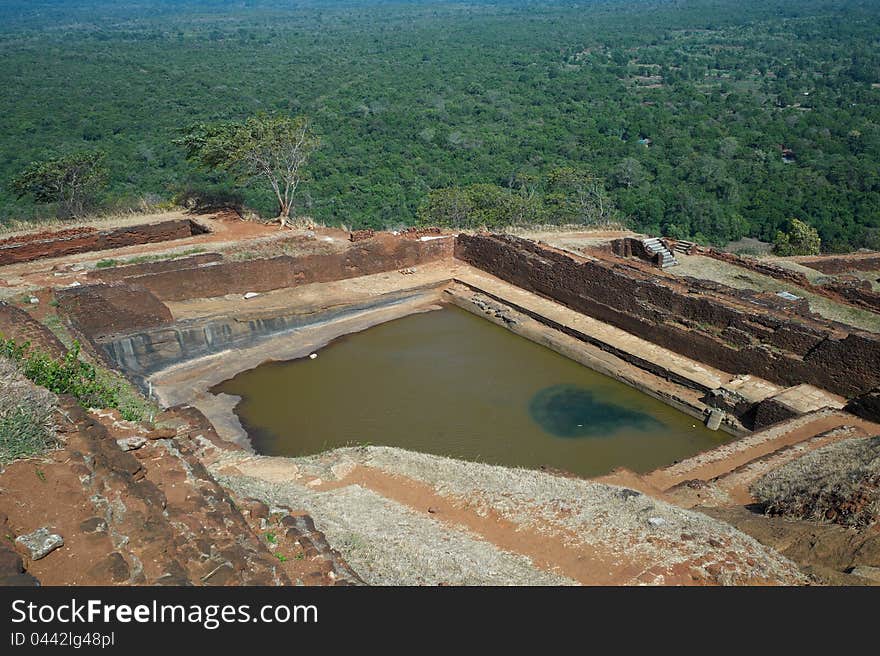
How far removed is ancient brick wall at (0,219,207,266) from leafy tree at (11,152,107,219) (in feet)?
11.4

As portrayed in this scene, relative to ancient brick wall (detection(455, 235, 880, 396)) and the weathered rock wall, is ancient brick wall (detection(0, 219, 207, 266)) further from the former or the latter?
ancient brick wall (detection(455, 235, 880, 396))

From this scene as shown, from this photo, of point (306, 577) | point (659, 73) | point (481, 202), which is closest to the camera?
point (306, 577)

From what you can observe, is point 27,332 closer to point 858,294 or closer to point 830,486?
point 830,486

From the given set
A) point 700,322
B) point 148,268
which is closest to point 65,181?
point 148,268

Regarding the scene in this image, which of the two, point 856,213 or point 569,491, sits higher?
point 569,491

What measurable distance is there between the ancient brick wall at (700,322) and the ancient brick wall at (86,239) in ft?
24.3

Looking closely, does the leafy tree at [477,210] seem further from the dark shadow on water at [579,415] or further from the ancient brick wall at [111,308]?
the dark shadow on water at [579,415]

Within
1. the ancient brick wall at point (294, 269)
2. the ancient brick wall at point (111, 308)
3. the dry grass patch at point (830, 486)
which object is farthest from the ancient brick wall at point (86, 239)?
the dry grass patch at point (830, 486)

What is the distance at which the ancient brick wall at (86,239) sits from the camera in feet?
48.0

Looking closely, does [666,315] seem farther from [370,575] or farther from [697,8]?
[697,8]

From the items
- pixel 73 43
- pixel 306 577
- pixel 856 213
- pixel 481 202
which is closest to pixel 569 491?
pixel 306 577
